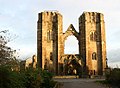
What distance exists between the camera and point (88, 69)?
7294 centimetres

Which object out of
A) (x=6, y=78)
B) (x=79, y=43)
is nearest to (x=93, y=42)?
(x=79, y=43)

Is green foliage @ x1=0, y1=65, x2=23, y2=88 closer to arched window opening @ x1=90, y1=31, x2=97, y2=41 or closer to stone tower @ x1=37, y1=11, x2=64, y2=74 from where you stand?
stone tower @ x1=37, y1=11, x2=64, y2=74

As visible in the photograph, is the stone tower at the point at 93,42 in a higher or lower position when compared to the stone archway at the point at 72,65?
higher

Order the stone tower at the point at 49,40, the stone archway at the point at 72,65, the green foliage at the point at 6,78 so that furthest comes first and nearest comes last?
the stone tower at the point at 49,40
the stone archway at the point at 72,65
the green foliage at the point at 6,78

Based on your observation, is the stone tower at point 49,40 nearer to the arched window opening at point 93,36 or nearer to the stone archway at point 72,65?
the stone archway at point 72,65

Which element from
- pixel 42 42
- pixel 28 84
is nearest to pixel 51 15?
pixel 42 42

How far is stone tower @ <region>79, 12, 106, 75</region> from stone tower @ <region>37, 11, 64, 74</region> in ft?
17.8

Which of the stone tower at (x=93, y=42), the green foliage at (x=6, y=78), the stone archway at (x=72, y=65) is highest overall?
the stone tower at (x=93, y=42)

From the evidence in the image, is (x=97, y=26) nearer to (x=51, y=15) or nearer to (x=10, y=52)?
(x=51, y=15)

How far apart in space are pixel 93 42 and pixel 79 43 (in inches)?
141

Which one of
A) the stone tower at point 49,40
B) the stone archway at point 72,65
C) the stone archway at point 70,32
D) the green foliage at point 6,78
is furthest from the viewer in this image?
the stone archway at point 70,32

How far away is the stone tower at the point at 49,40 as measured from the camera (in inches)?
2904

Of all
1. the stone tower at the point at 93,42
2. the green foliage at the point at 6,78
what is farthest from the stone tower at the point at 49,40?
the green foliage at the point at 6,78

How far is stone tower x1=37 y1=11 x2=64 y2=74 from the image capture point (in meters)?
73.8
